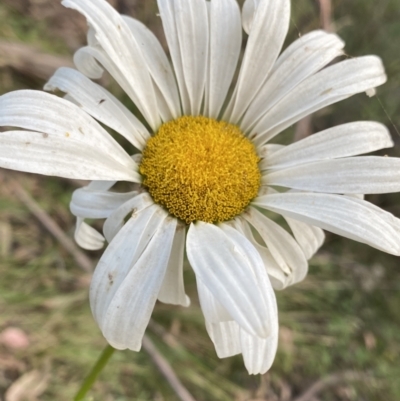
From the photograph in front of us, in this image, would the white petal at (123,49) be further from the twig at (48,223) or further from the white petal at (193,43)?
the twig at (48,223)

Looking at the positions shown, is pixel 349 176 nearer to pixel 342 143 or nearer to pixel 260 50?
pixel 342 143

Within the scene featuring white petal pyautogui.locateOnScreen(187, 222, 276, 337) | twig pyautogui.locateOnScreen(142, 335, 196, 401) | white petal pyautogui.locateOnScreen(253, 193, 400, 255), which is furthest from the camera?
twig pyautogui.locateOnScreen(142, 335, 196, 401)

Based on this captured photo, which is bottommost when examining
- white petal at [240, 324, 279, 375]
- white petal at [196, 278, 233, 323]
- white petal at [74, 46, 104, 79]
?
white petal at [240, 324, 279, 375]

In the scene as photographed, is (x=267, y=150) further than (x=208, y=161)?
Yes

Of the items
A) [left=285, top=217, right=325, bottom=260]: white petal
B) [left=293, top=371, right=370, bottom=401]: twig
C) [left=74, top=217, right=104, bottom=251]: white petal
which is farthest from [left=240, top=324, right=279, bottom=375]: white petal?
[left=293, top=371, right=370, bottom=401]: twig

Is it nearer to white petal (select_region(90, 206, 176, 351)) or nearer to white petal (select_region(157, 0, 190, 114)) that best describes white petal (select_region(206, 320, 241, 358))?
white petal (select_region(90, 206, 176, 351))

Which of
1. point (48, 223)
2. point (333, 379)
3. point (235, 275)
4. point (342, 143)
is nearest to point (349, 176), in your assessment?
point (342, 143)

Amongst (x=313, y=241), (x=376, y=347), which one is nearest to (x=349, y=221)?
(x=313, y=241)
